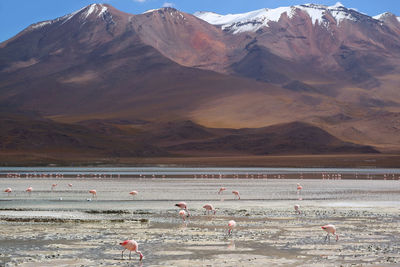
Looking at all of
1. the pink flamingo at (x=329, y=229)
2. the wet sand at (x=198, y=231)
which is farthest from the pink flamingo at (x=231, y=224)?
the pink flamingo at (x=329, y=229)

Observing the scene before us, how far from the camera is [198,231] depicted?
79.9 ft

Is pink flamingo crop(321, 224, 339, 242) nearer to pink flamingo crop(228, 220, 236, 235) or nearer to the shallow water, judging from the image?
the shallow water

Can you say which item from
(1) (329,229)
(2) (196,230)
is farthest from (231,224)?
(1) (329,229)

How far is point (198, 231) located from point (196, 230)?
275mm

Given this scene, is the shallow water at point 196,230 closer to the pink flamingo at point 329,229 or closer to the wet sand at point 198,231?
the wet sand at point 198,231

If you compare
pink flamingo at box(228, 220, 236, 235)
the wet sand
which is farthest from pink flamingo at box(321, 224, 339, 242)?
pink flamingo at box(228, 220, 236, 235)

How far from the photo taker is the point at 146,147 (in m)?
A: 139

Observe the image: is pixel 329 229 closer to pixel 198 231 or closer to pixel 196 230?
pixel 198 231

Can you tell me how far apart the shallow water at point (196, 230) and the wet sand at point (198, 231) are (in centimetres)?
3

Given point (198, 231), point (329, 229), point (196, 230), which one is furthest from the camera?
point (196, 230)

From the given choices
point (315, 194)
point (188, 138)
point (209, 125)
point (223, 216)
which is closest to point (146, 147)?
point (188, 138)

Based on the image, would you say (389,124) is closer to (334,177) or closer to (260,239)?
(334,177)

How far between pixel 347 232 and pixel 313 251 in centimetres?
447

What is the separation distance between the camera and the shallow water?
61.2 ft
